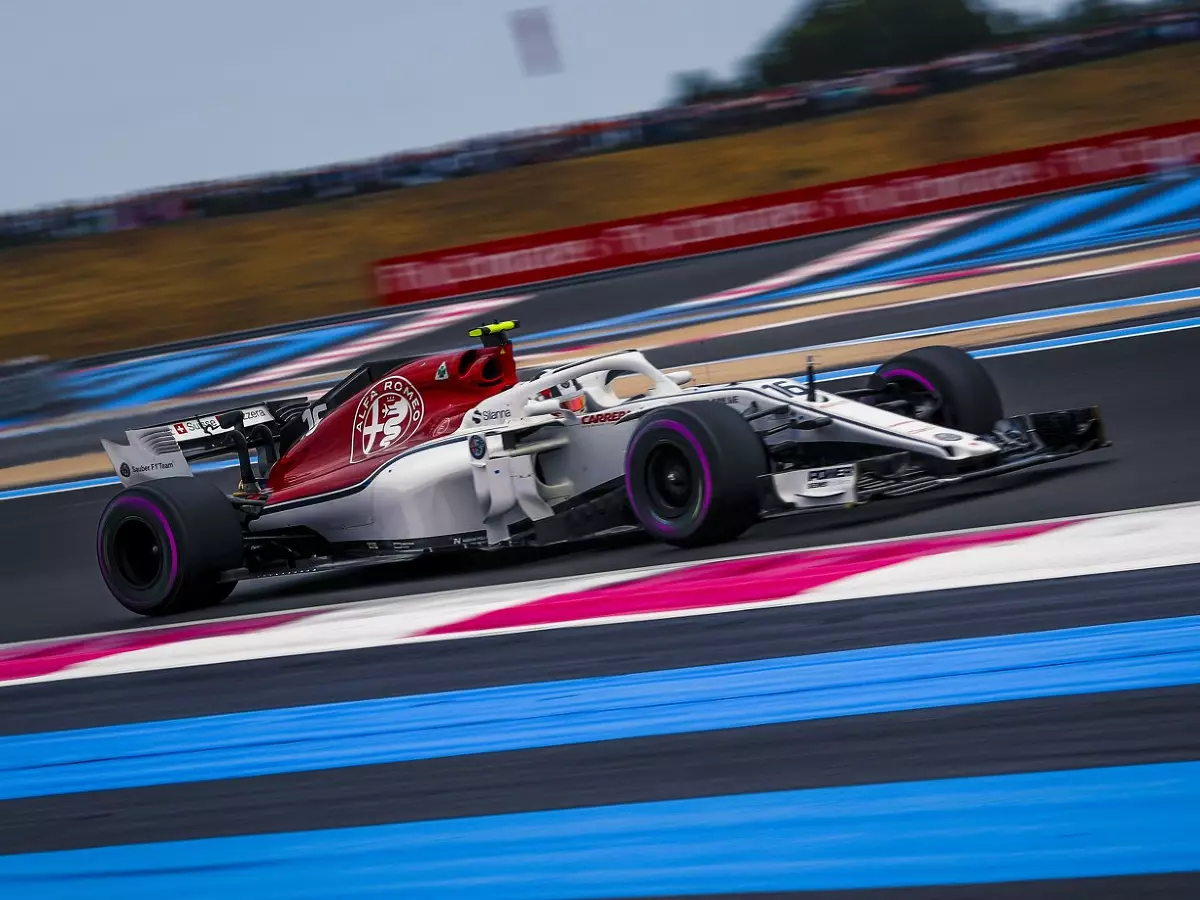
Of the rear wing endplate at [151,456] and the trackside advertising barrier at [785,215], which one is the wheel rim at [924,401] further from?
the trackside advertising barrier at [785,215]

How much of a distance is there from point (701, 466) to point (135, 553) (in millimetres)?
3093

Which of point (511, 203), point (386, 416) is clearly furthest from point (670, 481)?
point (511, 203)

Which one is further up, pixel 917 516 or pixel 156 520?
pixel 156 520

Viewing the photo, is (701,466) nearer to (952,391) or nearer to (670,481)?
(670,481)

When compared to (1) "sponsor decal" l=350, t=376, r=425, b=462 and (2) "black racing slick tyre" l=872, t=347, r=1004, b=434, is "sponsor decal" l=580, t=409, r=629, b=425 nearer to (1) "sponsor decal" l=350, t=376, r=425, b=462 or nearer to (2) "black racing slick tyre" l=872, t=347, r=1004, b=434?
(1) "sponsor decal" l=350, t=376, r=425, b=462

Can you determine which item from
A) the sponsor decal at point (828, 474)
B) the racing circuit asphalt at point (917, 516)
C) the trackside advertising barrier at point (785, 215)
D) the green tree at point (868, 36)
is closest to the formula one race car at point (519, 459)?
the sponsor decal at point (828, 474)

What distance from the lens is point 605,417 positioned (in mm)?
6906

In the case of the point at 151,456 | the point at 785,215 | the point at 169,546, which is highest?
the point at 785,215

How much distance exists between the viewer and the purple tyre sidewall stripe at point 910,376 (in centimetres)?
702

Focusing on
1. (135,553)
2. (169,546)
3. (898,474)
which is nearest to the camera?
(898,474)

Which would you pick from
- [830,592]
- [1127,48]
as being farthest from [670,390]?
[1127,48]

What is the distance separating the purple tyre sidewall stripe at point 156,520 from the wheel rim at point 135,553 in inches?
3.0

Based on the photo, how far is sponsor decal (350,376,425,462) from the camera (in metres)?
7.59

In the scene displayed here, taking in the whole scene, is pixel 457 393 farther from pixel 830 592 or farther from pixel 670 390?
pixel 830 592
